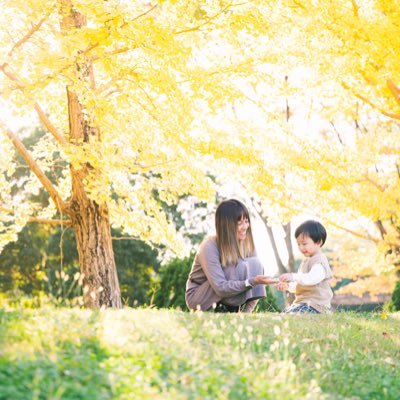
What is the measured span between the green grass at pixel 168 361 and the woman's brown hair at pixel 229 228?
6.68 feet

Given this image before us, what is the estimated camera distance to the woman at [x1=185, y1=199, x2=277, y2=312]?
22.4 feet

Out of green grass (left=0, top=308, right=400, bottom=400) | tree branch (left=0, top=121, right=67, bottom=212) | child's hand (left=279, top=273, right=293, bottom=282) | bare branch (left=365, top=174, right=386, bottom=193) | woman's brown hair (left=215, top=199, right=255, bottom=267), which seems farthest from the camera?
bare branch (left=365, top=174, right=386, bottom=193)

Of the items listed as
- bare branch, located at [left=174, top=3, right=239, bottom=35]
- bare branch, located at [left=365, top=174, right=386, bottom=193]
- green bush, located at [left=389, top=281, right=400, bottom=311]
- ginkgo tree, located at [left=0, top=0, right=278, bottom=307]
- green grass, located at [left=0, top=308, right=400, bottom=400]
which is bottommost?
green bush, located at [left=389, top=281, right=400, bottom=311]

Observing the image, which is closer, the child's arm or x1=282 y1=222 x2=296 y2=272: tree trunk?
the child's arm

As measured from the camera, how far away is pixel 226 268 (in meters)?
7.00

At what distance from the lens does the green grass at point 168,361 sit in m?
3.17

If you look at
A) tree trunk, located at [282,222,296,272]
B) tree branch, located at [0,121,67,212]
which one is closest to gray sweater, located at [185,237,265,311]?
tree branch, located at [0,121,67,212]

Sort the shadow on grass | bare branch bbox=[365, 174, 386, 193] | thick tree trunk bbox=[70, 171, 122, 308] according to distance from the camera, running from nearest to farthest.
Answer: the shadow on grass
thick tree trunk bbox=[70, 171, 122, 308]
bare branch bbox=[365, 174, 386, 193]

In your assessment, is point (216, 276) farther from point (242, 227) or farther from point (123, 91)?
point (123, 91)

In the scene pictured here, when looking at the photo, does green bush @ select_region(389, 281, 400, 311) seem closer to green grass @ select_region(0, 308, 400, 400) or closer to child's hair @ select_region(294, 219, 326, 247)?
child's hair @ select_region(294, 219, 326, 247)

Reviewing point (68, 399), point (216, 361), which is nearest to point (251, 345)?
point (216, 361)

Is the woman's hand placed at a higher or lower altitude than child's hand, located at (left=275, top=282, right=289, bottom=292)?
higher

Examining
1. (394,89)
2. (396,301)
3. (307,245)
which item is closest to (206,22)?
(307,245)

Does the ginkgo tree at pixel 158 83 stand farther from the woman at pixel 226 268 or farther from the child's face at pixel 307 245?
the child's face at pixel 307 245
